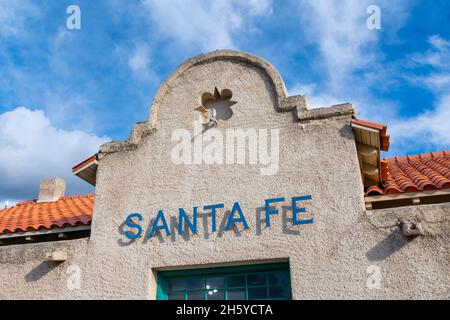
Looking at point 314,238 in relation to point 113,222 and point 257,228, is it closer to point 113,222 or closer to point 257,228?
point 257,228

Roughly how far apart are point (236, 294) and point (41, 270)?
369cm

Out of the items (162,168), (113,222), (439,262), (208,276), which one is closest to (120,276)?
(113,222)

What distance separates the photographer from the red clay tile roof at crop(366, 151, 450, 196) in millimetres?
7071

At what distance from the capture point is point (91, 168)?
8.73 metres

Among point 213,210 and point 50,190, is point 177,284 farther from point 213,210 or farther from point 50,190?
point 50,190

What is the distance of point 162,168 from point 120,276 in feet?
6.82

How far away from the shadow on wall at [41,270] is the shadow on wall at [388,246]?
548 cm

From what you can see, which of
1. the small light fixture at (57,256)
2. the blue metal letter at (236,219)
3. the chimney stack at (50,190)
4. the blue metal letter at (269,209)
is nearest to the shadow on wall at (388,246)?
the blue metal letter at (269,209)

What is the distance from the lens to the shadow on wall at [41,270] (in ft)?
25.4

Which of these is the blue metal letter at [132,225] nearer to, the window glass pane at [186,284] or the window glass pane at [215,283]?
the window glass pane at [186,284]

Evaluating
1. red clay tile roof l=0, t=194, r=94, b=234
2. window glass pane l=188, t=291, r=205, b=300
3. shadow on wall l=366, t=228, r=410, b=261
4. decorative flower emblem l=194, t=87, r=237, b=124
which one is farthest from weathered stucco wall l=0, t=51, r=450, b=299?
red clay tile roof l=0, t=194, r=94, b=234
